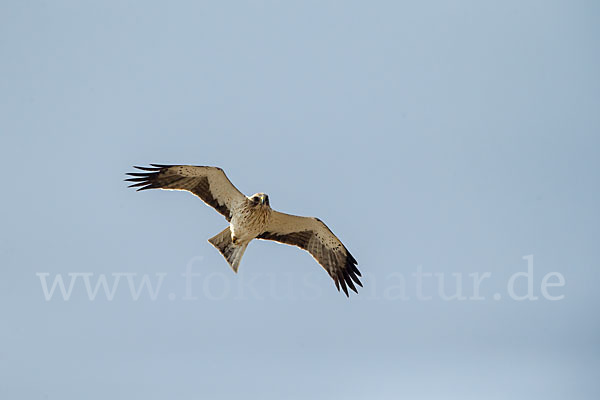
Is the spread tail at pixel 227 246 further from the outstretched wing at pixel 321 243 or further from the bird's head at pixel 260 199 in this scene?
the bird's head at pixel 260 199

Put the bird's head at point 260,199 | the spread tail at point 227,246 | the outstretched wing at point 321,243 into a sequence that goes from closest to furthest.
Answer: the bird's head at point 260,199 < the spread tail at point 227,246 < the outstretched wing at point 321,243

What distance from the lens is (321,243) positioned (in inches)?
587

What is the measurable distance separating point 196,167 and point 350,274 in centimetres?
390

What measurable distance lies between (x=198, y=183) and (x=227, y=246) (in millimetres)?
1334

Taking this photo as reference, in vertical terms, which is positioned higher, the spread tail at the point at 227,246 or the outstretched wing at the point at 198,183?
the outstretched wing at the point at 198,183

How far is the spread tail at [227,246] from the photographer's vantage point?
14.1 m

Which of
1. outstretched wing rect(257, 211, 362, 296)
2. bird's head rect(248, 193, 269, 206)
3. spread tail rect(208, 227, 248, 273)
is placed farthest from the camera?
outstretched wing rect(257, 211, 362, 296)

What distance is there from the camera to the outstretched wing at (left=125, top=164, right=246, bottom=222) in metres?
13.6

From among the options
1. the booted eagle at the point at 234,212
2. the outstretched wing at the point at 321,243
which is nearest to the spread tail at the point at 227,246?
the booted eagle at the point at 234,212

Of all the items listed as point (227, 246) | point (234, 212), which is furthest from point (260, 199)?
point (227, 246)

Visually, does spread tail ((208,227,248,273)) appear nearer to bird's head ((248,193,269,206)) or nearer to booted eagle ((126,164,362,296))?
booted eagle ((126,164,362,296))

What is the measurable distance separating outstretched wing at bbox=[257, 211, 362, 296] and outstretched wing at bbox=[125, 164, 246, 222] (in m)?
1.01

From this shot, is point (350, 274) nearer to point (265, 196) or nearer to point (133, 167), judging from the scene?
point (265, 196)

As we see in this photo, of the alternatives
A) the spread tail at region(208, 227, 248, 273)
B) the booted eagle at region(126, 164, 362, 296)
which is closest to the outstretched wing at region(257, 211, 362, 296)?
the booted eagle at region(126, 164, 362, 296)
